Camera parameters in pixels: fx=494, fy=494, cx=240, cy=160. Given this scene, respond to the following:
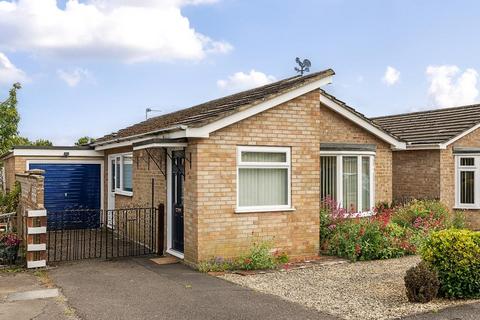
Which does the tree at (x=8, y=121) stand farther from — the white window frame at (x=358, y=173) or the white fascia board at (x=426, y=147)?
the white fascia board at (x=426, y=147)

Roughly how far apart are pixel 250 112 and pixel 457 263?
4.57 m

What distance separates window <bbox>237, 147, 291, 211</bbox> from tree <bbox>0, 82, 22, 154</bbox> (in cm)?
1721

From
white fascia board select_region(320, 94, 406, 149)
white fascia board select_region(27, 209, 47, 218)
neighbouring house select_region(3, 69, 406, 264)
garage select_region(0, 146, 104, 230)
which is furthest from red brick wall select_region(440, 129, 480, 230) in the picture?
white fascia board select_region(27, 209, 47, 218)

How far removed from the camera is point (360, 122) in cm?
1334

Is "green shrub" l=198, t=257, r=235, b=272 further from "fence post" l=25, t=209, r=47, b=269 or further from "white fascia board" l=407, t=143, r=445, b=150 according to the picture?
"white fascia board" l=407, t=143, r=445, b=150

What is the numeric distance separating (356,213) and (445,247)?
17.8 feet

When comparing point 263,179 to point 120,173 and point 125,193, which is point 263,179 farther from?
point 120,173

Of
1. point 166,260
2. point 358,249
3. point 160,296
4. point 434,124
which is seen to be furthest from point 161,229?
point 434,124

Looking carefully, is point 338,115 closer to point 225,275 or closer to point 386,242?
point 386,242

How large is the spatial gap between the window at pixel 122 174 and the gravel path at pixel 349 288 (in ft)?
20.3

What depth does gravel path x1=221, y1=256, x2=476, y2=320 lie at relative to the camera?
686cm

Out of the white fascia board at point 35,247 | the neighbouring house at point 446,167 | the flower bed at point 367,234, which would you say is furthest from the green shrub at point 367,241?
the white fascia board at point 35,247

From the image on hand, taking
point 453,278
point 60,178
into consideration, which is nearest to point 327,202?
point 453,278

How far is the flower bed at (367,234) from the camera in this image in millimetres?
10719
